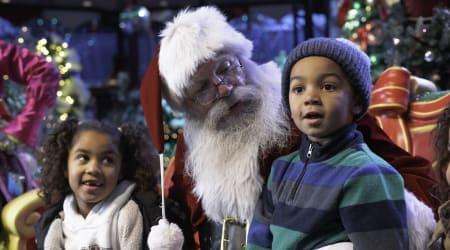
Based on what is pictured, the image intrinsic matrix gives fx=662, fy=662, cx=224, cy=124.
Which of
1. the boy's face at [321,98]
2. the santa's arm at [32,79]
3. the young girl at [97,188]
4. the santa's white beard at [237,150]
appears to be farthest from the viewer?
the santa's arm at [32,79]

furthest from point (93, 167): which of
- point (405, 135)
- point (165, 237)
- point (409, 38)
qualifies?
point (409, 38)

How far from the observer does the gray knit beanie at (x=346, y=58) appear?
1.50 metres

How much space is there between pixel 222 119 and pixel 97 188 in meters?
0.47

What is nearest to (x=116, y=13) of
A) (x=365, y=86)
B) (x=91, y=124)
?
(x=91, y=124)

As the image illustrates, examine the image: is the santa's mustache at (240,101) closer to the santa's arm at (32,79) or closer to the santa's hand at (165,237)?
the santa's hand at (165,237)

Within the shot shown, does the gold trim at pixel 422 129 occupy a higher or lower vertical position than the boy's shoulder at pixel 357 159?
higher

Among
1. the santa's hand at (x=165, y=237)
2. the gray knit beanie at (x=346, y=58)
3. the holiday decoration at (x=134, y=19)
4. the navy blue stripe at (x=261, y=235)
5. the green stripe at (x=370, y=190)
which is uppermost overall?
the holiday decoration at (x=134, y=19)

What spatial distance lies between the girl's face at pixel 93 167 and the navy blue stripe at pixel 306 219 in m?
0.73

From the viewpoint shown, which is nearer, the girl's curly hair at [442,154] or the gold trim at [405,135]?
the girl's curly hair at [442,154]

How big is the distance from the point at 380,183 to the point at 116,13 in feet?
30.3

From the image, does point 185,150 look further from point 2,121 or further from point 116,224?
point 2,121

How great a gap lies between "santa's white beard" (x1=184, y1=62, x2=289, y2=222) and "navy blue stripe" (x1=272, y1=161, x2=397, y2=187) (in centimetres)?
24

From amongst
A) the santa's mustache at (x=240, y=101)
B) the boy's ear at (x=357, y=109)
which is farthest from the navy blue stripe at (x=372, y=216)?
the santa's mustache at (x=240, y=101)

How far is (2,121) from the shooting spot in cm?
280
